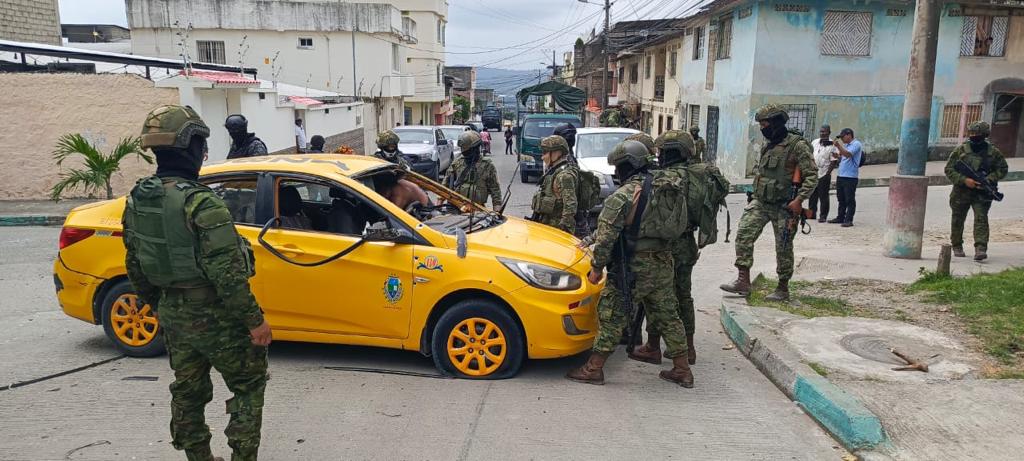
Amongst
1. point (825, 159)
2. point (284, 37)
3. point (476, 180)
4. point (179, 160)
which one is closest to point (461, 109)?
point (284, 37)

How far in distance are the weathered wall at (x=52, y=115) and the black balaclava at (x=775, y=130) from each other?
12136 millimetres

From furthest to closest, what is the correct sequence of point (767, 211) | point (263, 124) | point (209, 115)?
point (263, 124), point (209, 115), point (767, 211)

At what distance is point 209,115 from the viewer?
14945 mm

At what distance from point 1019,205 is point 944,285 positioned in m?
8.37

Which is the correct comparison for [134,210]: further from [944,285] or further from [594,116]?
[594,116]

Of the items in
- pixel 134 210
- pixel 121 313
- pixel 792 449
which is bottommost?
pixel 792 449

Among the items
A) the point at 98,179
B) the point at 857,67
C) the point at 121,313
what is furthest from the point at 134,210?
the point at 857,67

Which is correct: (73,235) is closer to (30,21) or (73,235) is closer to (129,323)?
(129,323)

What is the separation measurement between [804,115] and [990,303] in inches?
588

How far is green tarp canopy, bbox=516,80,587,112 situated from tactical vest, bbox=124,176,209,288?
2798cm

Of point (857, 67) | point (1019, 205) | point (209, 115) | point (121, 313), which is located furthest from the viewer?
point (857, 67)

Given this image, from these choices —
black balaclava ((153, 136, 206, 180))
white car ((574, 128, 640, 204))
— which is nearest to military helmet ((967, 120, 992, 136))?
white car ((574, 128, 640, 204))

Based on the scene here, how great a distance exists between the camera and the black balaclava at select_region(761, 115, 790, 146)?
655 cm

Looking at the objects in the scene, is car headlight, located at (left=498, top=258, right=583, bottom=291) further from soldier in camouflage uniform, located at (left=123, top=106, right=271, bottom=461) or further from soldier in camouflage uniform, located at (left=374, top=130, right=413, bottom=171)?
soldier in camouflage uniform, located at (left=374, top=130, right=413, bottom=171)
